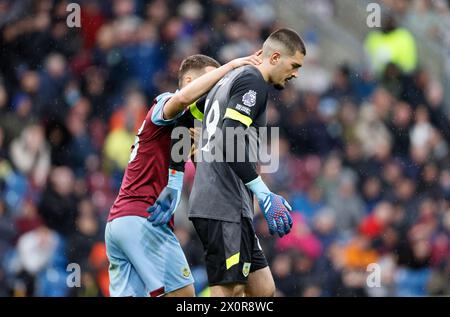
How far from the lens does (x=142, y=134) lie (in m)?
6.00

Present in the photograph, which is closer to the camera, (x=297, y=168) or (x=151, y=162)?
(x=151, y=162)

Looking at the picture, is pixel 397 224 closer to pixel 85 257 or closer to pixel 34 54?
pixel 85 257

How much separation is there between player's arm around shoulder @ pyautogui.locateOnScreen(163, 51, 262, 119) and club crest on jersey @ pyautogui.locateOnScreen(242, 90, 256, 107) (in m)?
0.25

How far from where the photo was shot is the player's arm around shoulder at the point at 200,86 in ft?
18.6

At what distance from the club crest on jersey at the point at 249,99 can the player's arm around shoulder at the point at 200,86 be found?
0.82 feet

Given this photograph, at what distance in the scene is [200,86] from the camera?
569 centimetres

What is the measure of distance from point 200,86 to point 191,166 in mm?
4034

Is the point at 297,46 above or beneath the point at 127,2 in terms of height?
beneath

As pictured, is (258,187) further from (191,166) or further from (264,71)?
(191,166)

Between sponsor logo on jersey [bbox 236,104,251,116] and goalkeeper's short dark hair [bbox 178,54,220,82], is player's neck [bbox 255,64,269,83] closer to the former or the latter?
sponsor logo on jersey [bbox 236,104,251,116]

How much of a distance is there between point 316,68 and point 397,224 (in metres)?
2.21

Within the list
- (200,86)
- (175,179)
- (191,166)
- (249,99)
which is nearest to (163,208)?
(175,179)

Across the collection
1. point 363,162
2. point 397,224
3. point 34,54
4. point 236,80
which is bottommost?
point 397,224

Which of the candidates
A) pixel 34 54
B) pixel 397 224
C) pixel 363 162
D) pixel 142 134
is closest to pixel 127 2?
pixel 34 54
